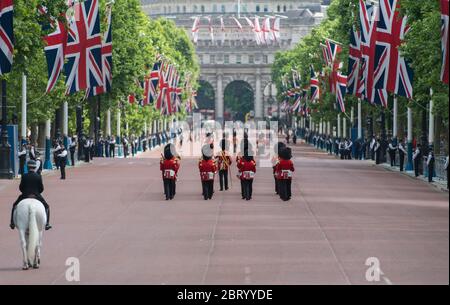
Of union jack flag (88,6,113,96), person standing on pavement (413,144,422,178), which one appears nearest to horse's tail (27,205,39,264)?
person standing on pavement (413,144,422,178)

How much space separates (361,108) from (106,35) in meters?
32.3

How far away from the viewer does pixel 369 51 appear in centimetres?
6431

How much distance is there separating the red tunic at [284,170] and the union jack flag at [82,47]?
20.6 meters

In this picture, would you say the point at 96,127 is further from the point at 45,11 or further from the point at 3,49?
the point at 3,49

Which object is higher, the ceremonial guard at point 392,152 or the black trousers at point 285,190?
the black trousers at point 285,190

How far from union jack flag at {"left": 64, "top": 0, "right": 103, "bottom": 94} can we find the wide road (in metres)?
10.6

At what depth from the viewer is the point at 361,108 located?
338 ft

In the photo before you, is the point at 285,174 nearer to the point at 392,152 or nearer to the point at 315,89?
the point at 392,152

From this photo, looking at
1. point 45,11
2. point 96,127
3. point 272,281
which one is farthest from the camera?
point 96,127

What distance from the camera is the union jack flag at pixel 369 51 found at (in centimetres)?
6363

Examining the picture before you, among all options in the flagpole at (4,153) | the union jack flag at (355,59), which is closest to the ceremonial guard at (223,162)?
the flagpole at (4,153)

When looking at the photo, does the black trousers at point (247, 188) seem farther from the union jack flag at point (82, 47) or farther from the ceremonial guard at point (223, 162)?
the union jack flag at point (82, 47)
